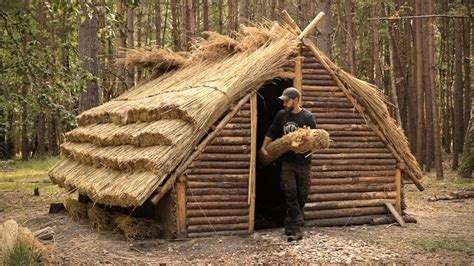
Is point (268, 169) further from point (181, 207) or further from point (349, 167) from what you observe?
point (181, 207)

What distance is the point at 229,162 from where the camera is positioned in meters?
8.45

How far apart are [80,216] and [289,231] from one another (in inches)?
162

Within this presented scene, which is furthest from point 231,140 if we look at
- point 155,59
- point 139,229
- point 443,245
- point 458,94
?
point 458,94

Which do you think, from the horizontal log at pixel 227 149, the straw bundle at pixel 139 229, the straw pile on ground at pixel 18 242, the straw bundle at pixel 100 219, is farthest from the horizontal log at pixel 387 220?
the straw pile on ground at pixel 18 242

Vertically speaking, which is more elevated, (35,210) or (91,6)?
(91,6)

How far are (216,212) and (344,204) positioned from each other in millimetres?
2054

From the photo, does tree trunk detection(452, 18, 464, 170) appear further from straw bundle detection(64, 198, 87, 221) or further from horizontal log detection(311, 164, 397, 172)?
straw bundle detection(64, 198, 87, 221)

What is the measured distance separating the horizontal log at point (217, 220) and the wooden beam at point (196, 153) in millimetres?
586

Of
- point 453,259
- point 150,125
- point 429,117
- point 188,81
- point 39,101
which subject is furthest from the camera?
point 429,117

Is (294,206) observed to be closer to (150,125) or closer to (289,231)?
(289,231)

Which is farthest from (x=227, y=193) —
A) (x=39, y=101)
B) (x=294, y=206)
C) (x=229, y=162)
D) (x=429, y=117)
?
(x=429, y=117)

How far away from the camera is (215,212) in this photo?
8312 millimetres

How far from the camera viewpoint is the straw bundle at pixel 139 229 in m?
8.22

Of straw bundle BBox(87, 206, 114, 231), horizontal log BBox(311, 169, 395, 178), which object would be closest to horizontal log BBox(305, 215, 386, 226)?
horizontal log BBox(311, 169, 395, 178)
